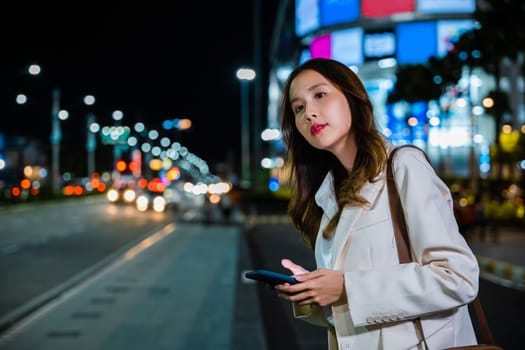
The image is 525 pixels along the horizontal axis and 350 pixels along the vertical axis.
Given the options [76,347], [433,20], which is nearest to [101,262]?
[76,347]

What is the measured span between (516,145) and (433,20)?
23.4 m

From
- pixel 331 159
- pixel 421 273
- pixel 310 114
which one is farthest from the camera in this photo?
pixel 331 159

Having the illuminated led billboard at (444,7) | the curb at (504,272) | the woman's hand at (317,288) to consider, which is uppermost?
the illuminated led billboard at (444,7)

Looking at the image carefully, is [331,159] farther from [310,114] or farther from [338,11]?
[338,11]

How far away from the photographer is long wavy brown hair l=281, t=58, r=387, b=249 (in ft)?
7.34

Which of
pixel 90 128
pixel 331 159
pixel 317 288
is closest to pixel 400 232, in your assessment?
pixel 317 288

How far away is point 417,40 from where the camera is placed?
6669 cm

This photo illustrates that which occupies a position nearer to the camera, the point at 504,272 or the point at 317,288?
the point at 317,288

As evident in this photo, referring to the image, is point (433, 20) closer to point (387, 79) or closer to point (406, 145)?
point (387, 79)

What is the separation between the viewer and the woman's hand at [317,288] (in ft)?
6.66

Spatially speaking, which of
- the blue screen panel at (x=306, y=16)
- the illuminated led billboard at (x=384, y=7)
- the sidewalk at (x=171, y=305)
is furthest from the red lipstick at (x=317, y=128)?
the blue screen panel at (x=306, y=16)

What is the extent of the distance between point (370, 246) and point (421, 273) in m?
0.20

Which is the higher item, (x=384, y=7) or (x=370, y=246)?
(x=384, y=7)

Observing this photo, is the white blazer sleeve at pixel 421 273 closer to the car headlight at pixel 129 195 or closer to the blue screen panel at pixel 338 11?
the car headlight at pixel 129 195
